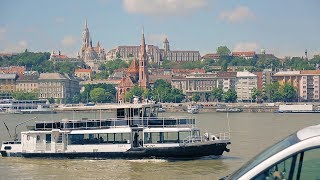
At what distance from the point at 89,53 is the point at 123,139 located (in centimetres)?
15269

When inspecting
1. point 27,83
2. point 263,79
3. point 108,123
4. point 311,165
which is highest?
point 263,79

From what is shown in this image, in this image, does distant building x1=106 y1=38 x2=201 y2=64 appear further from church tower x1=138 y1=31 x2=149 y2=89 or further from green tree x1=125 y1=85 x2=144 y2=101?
green tree x1=125 y1=85 x2=144 y2=101

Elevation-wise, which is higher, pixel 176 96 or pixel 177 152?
pixel 176 96

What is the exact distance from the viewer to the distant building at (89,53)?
16825 centimetres

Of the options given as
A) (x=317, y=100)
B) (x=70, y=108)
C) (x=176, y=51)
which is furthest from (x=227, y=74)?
(x=70, y=108)

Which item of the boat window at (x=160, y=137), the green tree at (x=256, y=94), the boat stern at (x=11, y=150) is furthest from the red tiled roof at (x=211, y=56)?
the boat window at (x=160, y=137)

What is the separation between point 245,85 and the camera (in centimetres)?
11962

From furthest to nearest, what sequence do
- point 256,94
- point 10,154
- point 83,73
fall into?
1. point 83,73
2. point 256,94
3. point 10,154

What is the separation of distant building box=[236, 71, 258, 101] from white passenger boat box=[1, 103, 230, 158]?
98.0 m

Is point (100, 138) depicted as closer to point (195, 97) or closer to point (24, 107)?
point (24, 107)

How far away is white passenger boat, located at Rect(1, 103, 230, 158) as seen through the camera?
758 inches

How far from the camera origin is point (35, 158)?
20.6 metres

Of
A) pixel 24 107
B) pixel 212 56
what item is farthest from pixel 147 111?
pixel 212 56

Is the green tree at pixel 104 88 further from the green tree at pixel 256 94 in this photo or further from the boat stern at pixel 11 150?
the boat stern at pixel 11 150
